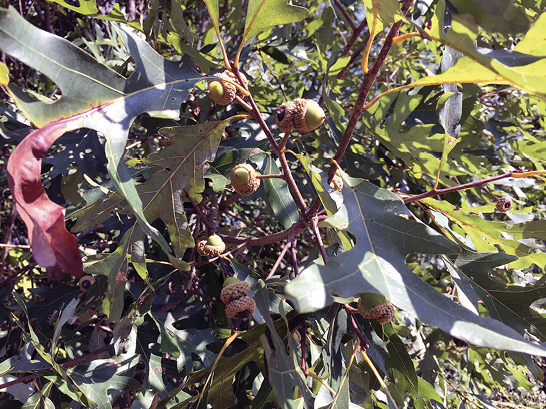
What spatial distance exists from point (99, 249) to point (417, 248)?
186cm

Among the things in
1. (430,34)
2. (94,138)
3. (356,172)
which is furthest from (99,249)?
(430,34)

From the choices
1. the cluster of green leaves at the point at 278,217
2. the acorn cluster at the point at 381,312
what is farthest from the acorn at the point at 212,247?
the acorn cluster at the point at 381,312

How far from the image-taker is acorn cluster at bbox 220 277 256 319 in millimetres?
820

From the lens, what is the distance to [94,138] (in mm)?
1311

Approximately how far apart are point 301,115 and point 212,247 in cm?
50

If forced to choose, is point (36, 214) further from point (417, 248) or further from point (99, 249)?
point (99, 249)

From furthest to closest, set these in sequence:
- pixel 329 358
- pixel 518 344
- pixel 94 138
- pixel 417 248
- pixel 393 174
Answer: pixel 393 174 → pixel 94 138 → pixel 329 358 → pixel 417 248 → pixel 518 344

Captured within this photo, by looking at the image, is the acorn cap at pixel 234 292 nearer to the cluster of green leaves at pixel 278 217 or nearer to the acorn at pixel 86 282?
the cluster of green leaves at pixel 278 217

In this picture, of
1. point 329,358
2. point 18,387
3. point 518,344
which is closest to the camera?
point 518,344

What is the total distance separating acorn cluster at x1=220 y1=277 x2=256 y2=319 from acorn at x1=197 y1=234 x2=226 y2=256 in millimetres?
231

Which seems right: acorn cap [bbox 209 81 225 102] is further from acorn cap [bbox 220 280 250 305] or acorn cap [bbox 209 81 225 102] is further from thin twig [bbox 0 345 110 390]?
thin twig [bbox 0 345 110 390]

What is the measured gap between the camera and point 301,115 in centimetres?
75

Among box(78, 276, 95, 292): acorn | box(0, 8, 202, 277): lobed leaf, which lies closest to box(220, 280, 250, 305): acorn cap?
box(0, 8, 202, 277): lobed leaf

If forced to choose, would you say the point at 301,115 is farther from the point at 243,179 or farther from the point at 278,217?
the point at 278,217
